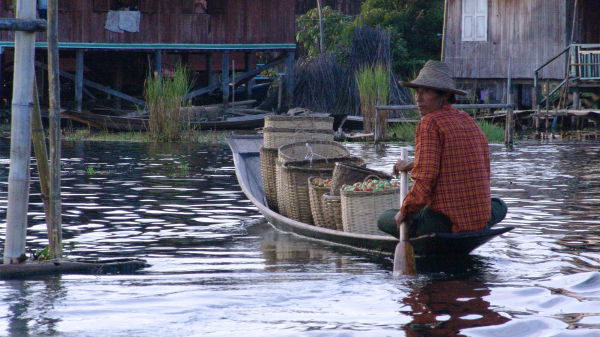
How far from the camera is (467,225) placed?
22.9 feet

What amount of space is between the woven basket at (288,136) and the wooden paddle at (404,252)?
160 inches

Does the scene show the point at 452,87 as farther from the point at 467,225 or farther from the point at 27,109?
the point at 27,109

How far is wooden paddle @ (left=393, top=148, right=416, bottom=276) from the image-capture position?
23.1ft

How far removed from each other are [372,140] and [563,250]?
13863 millimetres

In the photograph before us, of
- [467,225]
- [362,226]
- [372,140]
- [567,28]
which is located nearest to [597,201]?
[362,226]

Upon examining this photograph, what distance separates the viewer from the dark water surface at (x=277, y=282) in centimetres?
579

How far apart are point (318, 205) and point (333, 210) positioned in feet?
1.38

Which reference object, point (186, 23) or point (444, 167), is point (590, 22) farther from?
point (444, 167)

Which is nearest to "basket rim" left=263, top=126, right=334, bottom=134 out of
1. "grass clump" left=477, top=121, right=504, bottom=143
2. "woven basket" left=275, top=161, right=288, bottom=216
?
"woven basket" left=275, top=161, right=288, bottom=216

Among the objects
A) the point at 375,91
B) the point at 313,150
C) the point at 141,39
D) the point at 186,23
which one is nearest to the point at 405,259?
the point at 313,150

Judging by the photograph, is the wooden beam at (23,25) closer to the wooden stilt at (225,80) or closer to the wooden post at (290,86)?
the wooden stilt at (225,80)

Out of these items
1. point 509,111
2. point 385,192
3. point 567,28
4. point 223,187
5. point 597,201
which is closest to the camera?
point 385,192

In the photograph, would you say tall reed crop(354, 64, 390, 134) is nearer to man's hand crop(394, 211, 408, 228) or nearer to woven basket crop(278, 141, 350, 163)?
woven basket crop(278, 141, 350, 163)

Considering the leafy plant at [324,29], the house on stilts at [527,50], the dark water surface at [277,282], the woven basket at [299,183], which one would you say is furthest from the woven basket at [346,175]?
the leafy plant at [324,29]
